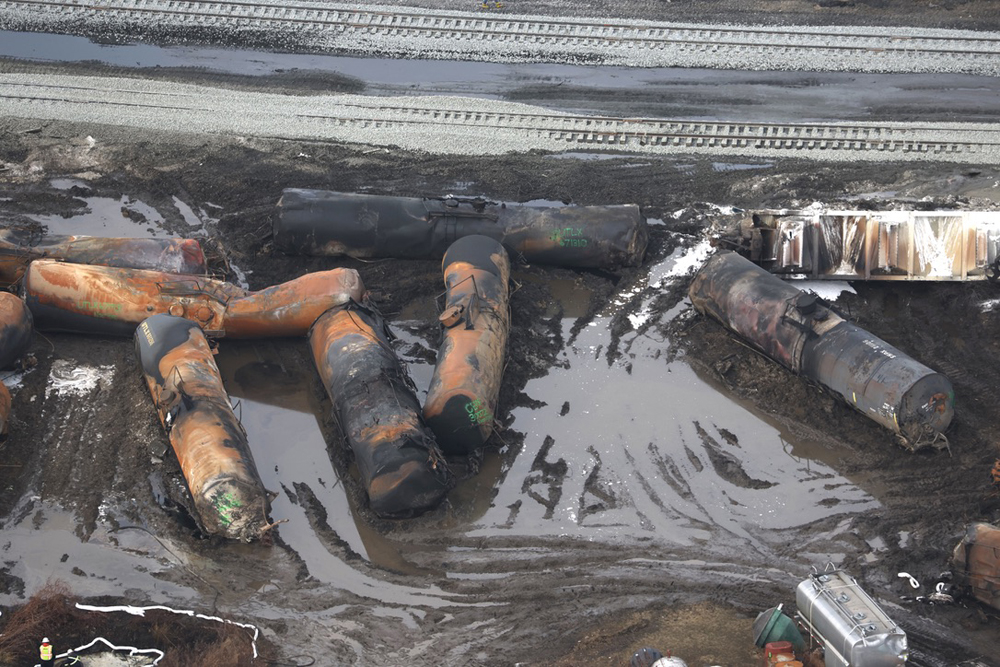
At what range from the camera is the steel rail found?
22844 mm

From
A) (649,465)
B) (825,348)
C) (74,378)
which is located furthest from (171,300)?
(825,348)

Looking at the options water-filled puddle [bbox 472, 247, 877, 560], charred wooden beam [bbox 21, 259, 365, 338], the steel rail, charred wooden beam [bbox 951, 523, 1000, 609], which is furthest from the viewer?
the steel rail

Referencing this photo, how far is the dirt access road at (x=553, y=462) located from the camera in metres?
13.3

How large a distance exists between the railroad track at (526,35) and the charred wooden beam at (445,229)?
5.62 meters

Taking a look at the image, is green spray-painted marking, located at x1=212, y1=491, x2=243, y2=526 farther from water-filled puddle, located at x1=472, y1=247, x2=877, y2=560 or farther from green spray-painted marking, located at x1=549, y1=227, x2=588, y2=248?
green spray-painted marking, located at x1=549, y1=227, x2=588, y2=248

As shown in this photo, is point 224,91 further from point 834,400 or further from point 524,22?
point 834,400

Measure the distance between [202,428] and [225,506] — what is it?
1.20m

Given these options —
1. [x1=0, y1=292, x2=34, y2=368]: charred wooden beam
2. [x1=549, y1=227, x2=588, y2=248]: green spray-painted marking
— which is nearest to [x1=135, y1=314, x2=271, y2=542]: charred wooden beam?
[x1=0, y1=292, x2=34, y2=368]: charred wooden beam

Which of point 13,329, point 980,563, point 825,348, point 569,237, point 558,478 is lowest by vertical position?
point 558,478

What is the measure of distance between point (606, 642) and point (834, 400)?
525 cm

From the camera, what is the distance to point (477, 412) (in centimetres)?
1498

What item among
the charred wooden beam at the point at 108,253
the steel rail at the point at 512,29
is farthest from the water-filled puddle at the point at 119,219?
the steel rail at the point at 512,29

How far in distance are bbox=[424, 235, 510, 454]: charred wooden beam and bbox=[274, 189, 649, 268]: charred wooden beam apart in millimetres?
602

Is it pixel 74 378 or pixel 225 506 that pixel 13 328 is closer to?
pixel 74 378
